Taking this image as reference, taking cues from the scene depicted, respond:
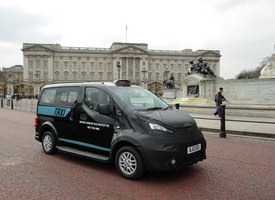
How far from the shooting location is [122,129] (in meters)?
4.02

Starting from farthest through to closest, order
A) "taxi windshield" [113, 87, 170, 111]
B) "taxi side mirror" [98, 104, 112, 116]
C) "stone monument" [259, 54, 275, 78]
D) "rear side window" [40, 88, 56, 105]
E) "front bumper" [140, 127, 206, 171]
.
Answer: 1. "stone monument" [259, 54, 275, 78]
2. "rear side window" [40, 88, 56, 105]
3. "taxi windshield" [113, 87, 170, 111]
4. "taxi side mirror" [98, 104, 112, 116]
5. "front bumper" [140, 127, 206, 171]

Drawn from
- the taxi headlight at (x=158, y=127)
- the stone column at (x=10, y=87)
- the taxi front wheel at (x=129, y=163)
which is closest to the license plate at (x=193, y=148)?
the taxi headlight at (x=158, y=127)

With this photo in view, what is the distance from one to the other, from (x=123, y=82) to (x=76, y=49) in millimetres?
91584

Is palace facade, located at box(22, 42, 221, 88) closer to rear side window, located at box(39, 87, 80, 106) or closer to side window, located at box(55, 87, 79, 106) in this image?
rear side window, located at box(39, 87, 80, 106)

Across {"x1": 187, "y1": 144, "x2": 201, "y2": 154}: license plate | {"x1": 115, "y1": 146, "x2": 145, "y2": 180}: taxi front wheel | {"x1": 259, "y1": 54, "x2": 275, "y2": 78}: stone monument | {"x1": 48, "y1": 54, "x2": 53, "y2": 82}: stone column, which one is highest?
{"x1": 48, "y1": 54, "x2": 53, "y2": 82}: stone column

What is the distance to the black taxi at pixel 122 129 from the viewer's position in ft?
12.1

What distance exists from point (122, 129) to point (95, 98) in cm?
110

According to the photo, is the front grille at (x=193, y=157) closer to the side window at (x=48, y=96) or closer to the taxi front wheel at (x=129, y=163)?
the taxi front wheel at (x=129, y=163)

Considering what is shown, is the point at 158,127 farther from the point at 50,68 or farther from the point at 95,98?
the point at 50,68

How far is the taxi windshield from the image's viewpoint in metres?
4.34

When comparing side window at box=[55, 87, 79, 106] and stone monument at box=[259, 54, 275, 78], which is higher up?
stone monument at box=[259, 54, 275, 78]

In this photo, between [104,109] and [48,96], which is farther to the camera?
[48,96]

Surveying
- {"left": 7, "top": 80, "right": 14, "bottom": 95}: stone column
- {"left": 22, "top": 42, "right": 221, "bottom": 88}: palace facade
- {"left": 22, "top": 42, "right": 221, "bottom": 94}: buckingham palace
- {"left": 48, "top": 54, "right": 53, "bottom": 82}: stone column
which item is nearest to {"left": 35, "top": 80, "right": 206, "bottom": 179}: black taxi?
{"left": 7, "top": 80, "right": 14, "bottom": 95}: stone column

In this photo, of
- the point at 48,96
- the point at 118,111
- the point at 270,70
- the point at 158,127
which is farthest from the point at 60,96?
the point at 270,70
